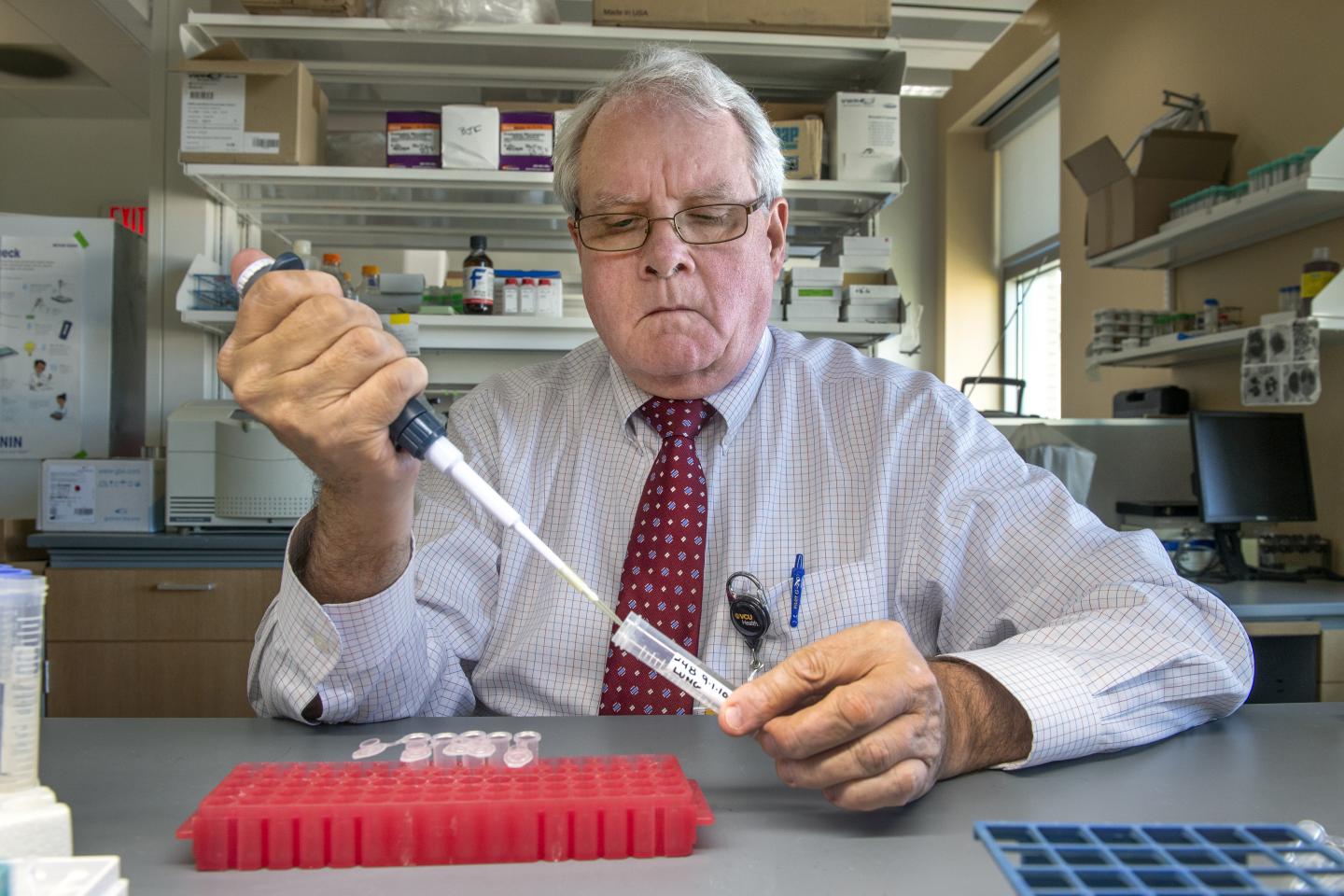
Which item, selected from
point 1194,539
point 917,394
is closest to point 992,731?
point 917,394

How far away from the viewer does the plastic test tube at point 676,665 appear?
0.71 m

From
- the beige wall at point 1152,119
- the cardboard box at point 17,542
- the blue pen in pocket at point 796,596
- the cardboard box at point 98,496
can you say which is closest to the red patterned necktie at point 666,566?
the blue pen in pocket at point 796,596

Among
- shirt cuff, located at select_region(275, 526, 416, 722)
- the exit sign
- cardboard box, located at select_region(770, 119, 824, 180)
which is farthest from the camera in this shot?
the exit sign

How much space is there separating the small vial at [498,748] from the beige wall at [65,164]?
676 cm

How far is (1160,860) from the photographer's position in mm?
449

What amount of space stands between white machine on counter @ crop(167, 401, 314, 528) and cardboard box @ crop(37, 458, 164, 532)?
0.09 meters

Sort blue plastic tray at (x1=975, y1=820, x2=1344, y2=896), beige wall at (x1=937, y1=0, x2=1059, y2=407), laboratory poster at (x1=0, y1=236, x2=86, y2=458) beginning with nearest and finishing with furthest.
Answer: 1. blue plastic tray at (x1=975, y1=820, x2=1344, y2=896)
2. laboratory poster at (x1=0, y1=236, x2=86, y2=458)
3. beige wall at (x1=937, y1=0, x2=1059, y2=407)

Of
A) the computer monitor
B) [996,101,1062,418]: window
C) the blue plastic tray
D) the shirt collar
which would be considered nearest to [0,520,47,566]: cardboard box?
the shirt collar

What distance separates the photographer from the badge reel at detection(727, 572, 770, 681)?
113 centimetres

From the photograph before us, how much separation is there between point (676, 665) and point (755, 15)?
245 cm

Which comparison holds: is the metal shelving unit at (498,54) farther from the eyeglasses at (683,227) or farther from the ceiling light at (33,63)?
the ceiling light at (33,63)

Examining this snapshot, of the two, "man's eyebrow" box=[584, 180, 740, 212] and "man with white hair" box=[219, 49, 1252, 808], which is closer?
"man with white hair" box=[219, 49, 1252, 808]

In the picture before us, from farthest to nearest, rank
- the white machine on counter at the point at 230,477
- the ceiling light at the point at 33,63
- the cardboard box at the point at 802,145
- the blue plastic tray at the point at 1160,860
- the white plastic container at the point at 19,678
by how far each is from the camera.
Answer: the ceiling light at the point at 33,63 < the cardboard box at the point at 802,145 < the white machine on counter at the point at 230,477 < the white plastic container at the point at 19,678 < the blue plastic tray at the point at 1160,860

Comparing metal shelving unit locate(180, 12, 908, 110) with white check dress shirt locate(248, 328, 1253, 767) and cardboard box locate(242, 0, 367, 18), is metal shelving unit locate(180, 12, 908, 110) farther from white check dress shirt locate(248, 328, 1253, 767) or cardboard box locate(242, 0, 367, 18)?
white check dress shirt locate(248, 328, 1253, 767)
